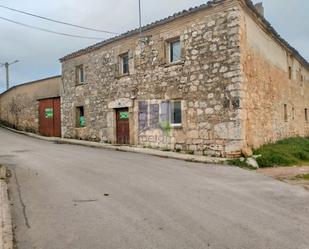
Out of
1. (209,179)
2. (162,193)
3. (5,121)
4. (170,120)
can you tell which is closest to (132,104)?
(170,120)

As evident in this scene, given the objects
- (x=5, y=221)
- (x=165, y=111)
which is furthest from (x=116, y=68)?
(x=5, y=221)

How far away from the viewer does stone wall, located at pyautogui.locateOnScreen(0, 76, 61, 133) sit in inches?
839

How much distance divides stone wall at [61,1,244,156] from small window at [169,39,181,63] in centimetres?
29

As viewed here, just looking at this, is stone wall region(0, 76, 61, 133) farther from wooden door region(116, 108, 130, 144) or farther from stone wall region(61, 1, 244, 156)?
wooden door region(116, 108, 130, 144)

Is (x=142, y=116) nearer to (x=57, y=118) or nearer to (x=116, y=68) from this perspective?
(x=116, y=68)

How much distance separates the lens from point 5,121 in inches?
1074

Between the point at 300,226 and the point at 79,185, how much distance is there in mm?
4414

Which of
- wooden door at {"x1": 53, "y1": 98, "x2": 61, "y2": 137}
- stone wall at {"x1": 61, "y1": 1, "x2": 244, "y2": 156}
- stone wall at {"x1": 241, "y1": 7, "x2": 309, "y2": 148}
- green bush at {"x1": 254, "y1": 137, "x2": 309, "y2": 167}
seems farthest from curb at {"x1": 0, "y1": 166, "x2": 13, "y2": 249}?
wooden door at {"x1": 53, "y1": 98, "x2": 61, "y2": 137}

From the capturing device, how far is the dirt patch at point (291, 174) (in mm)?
8031

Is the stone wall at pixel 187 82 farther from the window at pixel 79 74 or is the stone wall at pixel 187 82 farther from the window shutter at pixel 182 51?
the window at pixel 79 74

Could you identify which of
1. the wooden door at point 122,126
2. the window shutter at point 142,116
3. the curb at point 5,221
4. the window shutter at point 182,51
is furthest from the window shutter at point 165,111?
the curb at point 5,221

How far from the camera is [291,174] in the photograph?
29.5ft

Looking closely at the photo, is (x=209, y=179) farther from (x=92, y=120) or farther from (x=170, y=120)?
(x=92, y=120)

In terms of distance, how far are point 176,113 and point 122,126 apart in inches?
141
